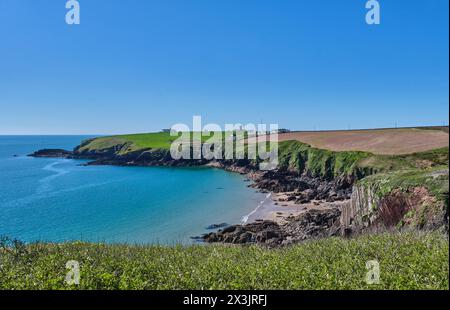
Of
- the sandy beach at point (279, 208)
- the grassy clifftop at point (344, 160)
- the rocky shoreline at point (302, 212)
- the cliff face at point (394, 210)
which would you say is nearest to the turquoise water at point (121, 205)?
the sandy beach at point (279, 208)

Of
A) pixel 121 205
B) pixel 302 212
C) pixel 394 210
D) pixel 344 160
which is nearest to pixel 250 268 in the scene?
pixel 394 210

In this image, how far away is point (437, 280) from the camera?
34.3 feet

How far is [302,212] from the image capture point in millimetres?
46625

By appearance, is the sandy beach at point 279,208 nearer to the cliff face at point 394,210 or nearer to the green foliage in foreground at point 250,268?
the cliff face at point 394,210

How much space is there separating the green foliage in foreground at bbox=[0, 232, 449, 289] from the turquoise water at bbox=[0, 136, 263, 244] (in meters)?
14.6

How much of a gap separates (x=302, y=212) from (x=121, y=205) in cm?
3009

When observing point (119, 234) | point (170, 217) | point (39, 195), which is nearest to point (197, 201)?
point (170, 217)

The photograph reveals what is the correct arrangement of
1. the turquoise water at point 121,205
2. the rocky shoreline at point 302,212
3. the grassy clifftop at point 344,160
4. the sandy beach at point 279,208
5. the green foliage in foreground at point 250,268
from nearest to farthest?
the green foliage in foreground at point 250,268 → the rocky shoreline at point 302,212 → the turquoise water at point 121,205 → the sandy beach at point 279,208 → the grassy clifftop at point 344,160

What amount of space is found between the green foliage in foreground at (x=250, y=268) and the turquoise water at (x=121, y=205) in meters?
14.6

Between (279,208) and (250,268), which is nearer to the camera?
(250,268)

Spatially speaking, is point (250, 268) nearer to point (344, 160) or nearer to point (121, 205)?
point (121, 205)

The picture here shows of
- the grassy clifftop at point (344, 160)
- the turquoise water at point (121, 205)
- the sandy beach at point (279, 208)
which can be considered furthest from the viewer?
the grassy clifftop at point (344, 160)

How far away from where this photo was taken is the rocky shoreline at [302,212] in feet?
94.1

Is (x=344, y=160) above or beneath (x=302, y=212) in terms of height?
above
